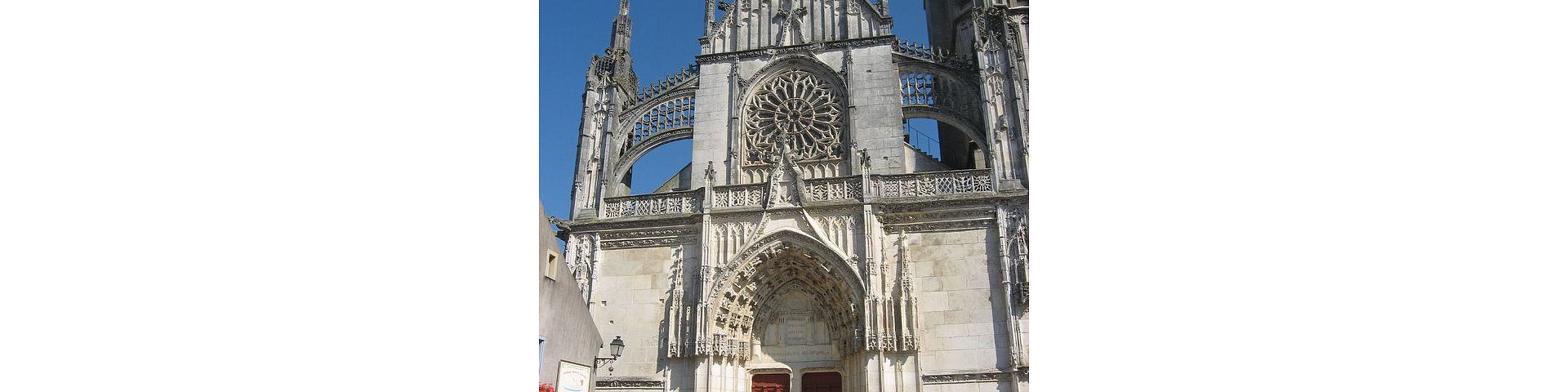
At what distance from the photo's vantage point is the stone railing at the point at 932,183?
1080 cm

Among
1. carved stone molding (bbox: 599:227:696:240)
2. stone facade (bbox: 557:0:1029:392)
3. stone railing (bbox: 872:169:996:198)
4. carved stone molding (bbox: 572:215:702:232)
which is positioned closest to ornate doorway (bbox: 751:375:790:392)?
stone facade (bbox: 557:0:1029:392)

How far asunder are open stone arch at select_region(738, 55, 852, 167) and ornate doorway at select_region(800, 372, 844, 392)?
136 inches

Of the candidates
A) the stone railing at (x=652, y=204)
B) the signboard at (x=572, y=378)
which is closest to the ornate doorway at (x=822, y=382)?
the stone railing at (x=652, y=204)

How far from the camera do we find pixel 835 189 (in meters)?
11.0

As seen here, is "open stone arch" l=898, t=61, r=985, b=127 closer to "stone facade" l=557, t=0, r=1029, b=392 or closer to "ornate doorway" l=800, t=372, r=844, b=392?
"stone facade" l=557, t=0, r=1029, b=392

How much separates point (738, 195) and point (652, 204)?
4.78 ft

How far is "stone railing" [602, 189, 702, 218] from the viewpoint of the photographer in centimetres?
1144

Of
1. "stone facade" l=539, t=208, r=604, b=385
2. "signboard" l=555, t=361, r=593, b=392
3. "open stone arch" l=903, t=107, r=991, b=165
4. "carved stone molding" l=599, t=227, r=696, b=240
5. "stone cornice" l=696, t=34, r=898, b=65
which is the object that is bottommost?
"signboard" l=555, t=361, r=593, b=392

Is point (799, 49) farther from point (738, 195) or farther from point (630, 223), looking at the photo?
point (630, 223)

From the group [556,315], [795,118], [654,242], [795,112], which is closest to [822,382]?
[654,242]
